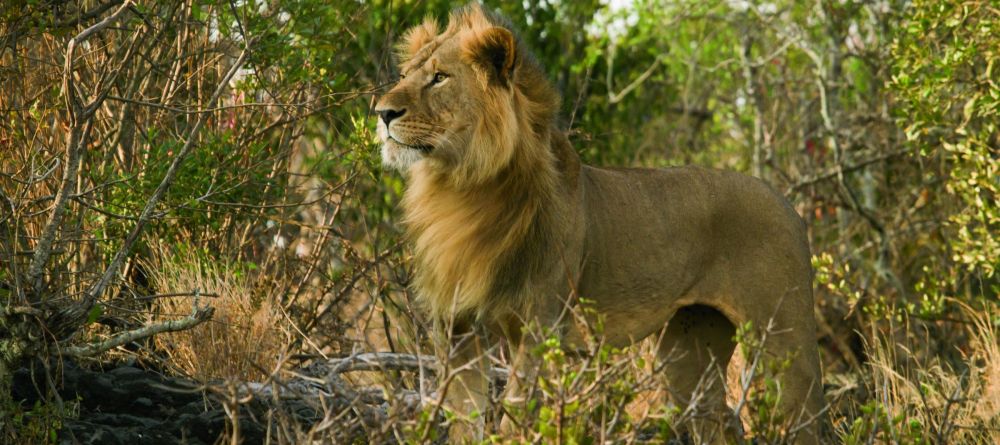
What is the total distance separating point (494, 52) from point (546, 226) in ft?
2.14

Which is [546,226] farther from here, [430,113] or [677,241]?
[677,241]

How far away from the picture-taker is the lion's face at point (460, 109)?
4680 mm

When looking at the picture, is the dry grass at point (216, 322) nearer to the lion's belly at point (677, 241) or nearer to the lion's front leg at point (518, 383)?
the lion's front leg at point (518, 383)

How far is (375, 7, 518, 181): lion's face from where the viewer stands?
4.68m

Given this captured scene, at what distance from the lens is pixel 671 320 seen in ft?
18.8

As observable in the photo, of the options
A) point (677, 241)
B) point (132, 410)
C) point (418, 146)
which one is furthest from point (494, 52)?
point (132, 410)

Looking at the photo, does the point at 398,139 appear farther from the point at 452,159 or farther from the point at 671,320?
the point at 671,320

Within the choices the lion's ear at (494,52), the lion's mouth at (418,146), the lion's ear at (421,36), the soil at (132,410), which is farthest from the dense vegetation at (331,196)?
the lion's ear at (494,52)

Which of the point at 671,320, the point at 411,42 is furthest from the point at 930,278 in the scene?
the point at 411,42

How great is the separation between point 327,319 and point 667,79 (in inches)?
275

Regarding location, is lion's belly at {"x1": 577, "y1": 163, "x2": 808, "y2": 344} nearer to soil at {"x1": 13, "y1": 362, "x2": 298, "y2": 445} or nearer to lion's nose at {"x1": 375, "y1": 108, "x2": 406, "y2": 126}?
lion's nose at {"x1": 375, "y1": 108, "x2": 406, "y2": 126}

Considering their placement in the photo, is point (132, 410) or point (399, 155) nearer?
point (399, 155)

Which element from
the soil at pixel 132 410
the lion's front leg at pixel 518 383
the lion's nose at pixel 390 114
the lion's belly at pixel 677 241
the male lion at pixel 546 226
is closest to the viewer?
the lion's front leg at pixel 518 383

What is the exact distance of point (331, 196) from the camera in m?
7.82
